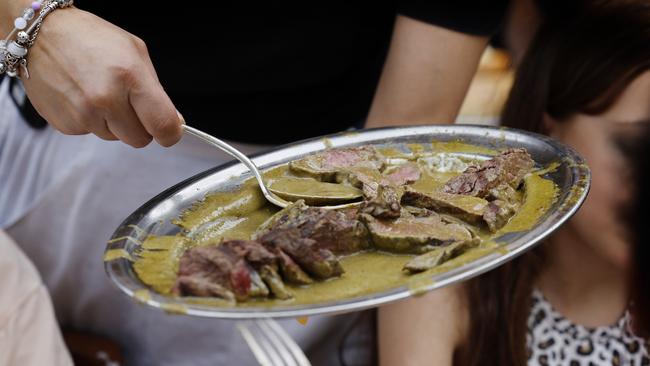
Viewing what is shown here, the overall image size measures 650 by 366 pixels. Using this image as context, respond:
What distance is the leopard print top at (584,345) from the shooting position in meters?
1.58

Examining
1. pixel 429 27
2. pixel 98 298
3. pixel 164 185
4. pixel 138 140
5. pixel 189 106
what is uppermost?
pixel 429 27

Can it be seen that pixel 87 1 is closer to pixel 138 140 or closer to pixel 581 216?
pixel 138 140

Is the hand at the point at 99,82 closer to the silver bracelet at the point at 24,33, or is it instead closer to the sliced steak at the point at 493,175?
the silver bracelet at the point at 24,33

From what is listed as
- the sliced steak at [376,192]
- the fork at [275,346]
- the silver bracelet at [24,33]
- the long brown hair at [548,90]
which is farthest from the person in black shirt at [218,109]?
the fork at [275,346]

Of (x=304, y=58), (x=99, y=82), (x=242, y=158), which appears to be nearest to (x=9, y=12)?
(x=99, y=82)

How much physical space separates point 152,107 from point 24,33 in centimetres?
24

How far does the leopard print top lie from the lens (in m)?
1.58

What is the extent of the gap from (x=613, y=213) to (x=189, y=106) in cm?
89

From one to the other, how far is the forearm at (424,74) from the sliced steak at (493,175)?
0.49m

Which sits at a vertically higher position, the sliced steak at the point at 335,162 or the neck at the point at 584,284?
the sliced steak at the point at 335,162

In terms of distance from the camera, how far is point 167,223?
3.17 feet

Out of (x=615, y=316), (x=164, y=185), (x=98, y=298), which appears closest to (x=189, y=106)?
(x=164, y=185)

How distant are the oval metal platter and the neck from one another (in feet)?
1.83

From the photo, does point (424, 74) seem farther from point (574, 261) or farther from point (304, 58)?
point (574, 261)
